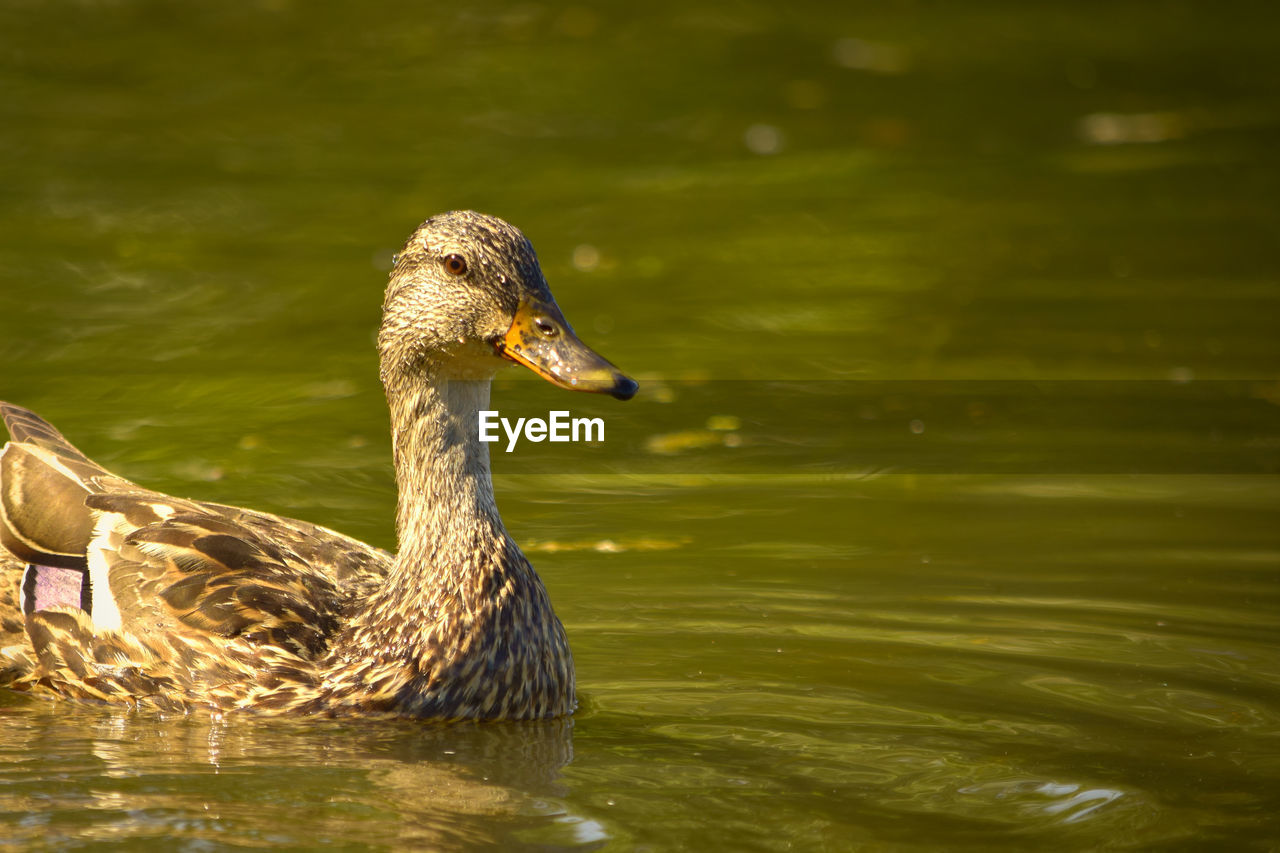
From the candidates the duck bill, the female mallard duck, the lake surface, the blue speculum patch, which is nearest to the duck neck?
the female mallard duck

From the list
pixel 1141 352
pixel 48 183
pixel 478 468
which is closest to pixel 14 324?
pixel 48 183

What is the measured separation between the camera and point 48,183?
15602 millimetres

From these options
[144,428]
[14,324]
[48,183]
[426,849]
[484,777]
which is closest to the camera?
[426,849]

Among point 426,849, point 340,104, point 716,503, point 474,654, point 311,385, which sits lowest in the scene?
point 426,849

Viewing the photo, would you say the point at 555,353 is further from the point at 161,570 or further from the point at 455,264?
the point at 161,570

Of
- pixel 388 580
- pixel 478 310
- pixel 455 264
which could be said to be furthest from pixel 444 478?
pixel 455 264

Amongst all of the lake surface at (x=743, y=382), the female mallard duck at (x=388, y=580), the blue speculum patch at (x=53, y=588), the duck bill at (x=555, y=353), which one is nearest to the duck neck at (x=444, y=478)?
the female mallard duck at (x=388, y=580)

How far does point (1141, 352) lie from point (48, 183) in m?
8.52

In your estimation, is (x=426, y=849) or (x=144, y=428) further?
(x=144, y=428)

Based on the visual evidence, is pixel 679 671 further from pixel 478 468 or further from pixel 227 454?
pixel 227 454

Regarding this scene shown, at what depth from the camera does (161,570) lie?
7387 millimetres

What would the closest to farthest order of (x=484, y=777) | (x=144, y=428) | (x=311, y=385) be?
(x=484, y=777) → (x=144, y=428) → (x=311, y=385)

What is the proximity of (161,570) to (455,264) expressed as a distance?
5.14 feet

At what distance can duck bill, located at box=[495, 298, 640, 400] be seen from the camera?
692 centimetres
